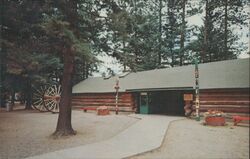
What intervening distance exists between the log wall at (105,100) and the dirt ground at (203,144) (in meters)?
10.7

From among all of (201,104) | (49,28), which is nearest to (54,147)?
(49,28)

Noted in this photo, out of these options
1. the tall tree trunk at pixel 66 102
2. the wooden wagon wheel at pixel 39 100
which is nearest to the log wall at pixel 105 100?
the wooden wagon wheel at pixel 39 100

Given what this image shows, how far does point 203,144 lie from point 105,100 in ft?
56.0

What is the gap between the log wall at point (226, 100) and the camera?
17083 millimetres

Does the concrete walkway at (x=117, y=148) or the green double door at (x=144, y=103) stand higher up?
the green double door at (x=144, y=103)

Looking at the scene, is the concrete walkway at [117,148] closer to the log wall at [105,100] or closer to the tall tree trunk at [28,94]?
the log wall at [105,100]

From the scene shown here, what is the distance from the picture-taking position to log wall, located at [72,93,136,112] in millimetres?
25016

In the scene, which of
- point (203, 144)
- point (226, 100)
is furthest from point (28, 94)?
Answer: point (203, 144)

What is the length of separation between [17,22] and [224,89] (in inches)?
510

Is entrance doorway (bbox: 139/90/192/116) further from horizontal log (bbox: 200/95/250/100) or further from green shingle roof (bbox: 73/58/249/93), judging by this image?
horizontal log (bbox: 200/95/250/100)

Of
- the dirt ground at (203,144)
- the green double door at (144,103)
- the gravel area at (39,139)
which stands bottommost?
the gravel area at (39,139)

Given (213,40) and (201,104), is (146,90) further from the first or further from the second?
(213,40)

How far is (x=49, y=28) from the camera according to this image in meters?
11.8

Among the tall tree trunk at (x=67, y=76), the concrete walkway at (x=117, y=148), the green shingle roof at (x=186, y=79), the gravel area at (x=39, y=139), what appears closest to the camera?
the concrete walkway at (x=117, y=148)
